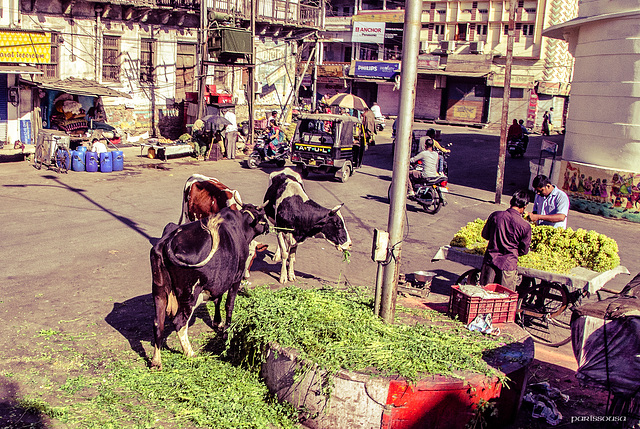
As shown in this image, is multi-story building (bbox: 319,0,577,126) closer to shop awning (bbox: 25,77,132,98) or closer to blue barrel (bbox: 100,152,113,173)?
shop awning (bbox: 25,77,132,98)

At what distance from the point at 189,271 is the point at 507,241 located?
14.4 ft

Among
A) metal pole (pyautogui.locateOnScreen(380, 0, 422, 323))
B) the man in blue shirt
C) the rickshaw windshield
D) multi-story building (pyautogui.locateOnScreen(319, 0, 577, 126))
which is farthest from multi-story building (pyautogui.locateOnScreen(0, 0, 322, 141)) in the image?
metal pole (pyautogui.locateOnScreen(380, 0, 422, 323))

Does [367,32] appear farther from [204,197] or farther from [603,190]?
[204,197]

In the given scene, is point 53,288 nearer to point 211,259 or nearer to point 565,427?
point 211,259

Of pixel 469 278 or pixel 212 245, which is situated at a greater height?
pixel 212 245

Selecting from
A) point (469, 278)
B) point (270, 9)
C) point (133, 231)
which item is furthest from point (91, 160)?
point (270, 9)

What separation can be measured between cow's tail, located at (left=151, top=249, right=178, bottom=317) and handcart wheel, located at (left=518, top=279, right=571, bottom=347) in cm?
514

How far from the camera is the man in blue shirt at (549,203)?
9.75m

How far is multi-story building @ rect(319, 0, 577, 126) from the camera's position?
1777 inches

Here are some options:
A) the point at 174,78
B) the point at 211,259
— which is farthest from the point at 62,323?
the point at 174,78

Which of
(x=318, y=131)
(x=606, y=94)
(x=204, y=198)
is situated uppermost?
(x=606, y=94)

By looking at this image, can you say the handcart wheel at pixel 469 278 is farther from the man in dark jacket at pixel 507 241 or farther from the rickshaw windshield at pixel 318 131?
the rickshaw windshield at pixel 318 131

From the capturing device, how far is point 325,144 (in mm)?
20938

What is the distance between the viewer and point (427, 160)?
17.5 meters
